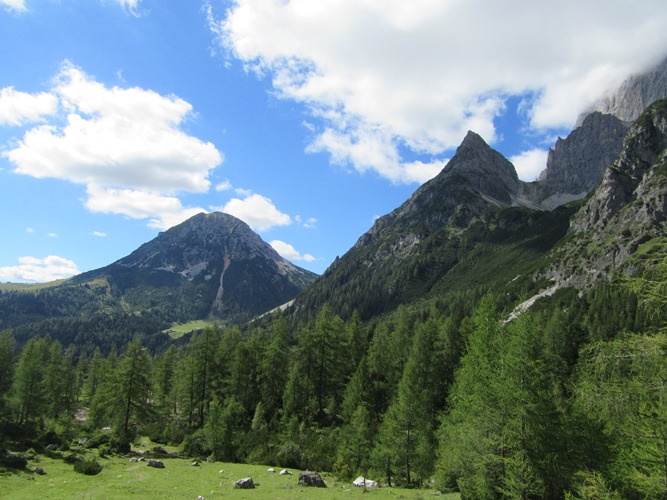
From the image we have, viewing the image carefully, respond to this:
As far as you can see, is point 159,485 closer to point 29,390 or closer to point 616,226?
point 29,390

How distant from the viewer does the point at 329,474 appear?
41.0 meters

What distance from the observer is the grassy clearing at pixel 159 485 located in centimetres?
2658

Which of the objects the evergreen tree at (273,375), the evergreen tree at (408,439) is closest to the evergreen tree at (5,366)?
the evergreen tree at (273,375)

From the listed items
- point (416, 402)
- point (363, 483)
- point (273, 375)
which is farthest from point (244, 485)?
point (273, 375)

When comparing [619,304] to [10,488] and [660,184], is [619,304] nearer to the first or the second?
[660,184]

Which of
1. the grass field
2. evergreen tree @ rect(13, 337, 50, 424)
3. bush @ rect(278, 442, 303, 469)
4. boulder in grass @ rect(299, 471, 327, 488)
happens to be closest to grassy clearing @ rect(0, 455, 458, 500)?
the grass field

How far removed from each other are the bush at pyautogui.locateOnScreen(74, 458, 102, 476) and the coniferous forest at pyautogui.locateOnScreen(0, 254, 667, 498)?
991 cm

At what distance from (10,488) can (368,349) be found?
52.2 meters

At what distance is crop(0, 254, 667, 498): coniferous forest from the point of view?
40.9 feet

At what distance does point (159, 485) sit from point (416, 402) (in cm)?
2299

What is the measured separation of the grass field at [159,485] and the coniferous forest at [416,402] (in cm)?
582

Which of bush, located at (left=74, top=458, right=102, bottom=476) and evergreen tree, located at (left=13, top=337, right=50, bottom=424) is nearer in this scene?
bush, located at (left=74, top=458, right=102, bottom=476)

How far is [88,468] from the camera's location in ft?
113

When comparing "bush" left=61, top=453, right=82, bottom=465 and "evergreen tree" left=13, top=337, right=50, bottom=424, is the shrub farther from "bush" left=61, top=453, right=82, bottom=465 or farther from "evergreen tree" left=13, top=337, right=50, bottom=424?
"evergreen tree" left=13, top=337, right=50, bottom=424
